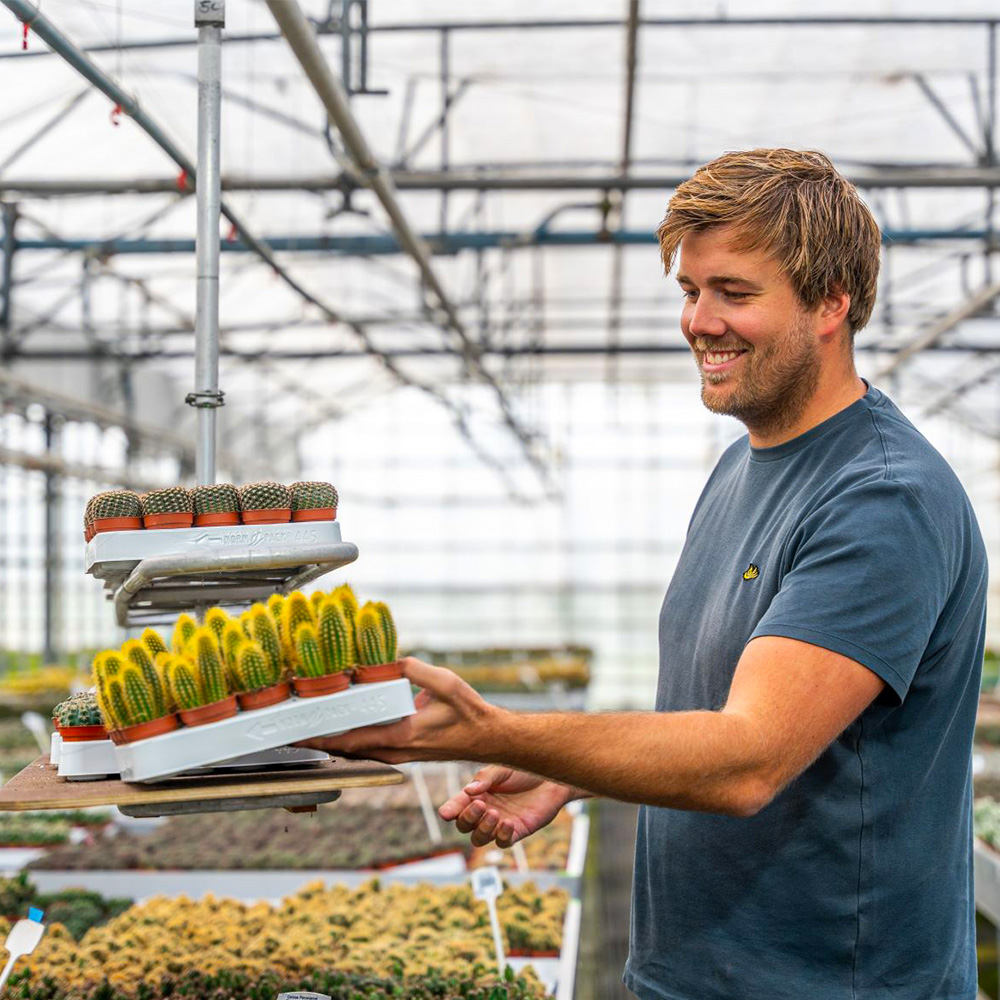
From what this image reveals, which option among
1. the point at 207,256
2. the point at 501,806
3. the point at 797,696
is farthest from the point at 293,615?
the point at 207,256

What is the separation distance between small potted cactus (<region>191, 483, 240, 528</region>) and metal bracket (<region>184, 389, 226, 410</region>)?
0.53m

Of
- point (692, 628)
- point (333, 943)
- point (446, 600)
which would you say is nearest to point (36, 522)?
point (446, 600)

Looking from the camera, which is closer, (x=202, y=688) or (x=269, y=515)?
(x=202, y=688)

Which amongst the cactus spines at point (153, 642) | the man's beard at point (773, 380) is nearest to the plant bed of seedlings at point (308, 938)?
the cactus spines at point (153, 642)

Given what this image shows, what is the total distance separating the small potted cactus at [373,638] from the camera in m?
1.36

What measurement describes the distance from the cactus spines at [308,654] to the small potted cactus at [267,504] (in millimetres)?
352

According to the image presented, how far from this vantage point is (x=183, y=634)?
1693 mm

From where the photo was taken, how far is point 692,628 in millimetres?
1709

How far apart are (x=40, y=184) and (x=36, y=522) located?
10.00m

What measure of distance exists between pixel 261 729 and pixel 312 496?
0.50 meters

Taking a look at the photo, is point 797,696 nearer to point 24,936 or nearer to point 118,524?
point 118,524

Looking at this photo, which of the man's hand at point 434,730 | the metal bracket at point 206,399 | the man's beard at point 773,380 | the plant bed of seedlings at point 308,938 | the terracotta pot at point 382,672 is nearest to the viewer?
the man's hand at point 434,730

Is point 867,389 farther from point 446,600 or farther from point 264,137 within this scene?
point 446,600

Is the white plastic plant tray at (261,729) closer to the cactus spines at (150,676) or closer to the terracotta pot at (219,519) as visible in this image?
the cactus spines at (150,676)
